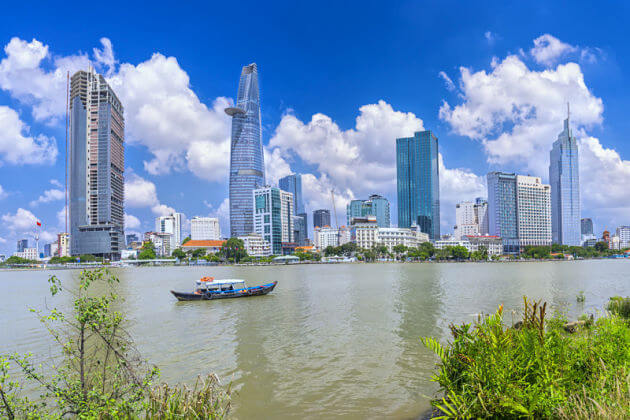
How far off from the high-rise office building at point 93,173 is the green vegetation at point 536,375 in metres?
175

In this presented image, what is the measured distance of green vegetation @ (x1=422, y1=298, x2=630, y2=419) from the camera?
5.56 meters

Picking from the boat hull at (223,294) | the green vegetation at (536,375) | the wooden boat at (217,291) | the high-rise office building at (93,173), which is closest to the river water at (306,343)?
the boat hull at (223,294)

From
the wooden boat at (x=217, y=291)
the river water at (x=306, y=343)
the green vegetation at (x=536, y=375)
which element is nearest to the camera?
the green vegetation at (x=536, y=375)

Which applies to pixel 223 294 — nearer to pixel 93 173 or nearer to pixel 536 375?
pixel 536 375

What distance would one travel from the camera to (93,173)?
162m

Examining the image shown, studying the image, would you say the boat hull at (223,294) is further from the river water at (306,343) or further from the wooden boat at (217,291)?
the river water at (306,343)

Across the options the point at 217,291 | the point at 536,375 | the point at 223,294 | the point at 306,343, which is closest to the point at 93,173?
the point at 217,291

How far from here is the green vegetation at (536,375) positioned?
18.2 ft

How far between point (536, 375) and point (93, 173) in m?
184

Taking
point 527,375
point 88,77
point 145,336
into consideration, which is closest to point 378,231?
point 88,77

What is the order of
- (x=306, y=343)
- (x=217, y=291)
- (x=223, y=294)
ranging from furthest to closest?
Result: (x=217, y=291) < (x=223, y=294) < (x=306, y=343)

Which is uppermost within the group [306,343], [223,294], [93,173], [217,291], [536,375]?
[93,173]

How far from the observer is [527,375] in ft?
19.3

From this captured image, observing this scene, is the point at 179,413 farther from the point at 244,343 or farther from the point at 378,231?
the point at 378,231
